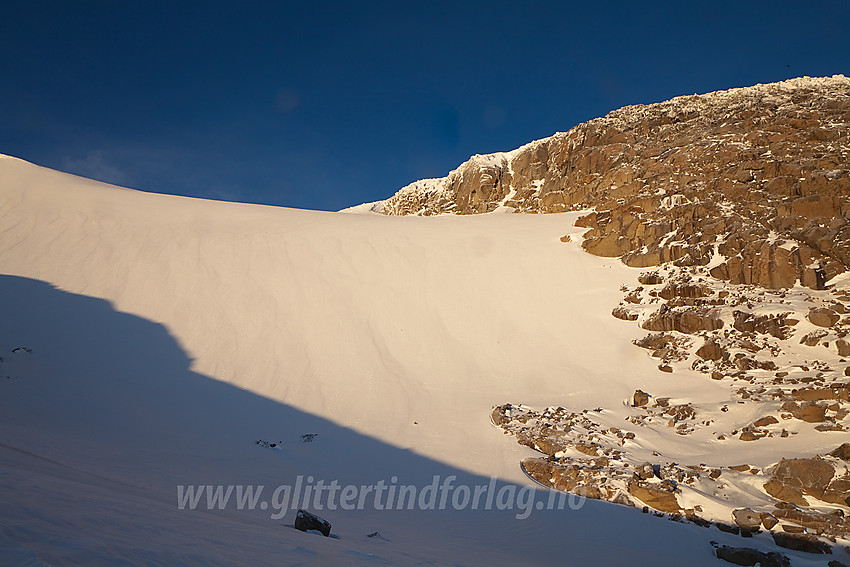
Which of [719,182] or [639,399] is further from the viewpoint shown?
[719,182]

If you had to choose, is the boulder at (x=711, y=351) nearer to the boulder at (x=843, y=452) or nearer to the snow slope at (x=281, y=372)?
the snow slope at (x=281, y=372)

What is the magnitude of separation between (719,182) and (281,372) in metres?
20.2

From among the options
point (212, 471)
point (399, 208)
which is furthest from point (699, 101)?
point (212, 471)

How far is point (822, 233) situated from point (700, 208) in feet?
14.3

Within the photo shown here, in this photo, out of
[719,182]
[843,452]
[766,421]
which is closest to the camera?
[843,452]

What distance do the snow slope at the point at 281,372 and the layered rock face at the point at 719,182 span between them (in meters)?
3.02

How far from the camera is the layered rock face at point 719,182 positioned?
14.9m

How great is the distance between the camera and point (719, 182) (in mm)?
19234

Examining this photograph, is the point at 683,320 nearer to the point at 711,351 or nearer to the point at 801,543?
the point at 711,351

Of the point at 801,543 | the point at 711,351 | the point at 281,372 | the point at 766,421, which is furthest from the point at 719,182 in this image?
the point at 281,372

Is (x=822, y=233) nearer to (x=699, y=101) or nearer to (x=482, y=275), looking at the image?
(x=482, y=275)

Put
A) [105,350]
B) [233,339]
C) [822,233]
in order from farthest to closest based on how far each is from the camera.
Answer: [822,233] → [233,339] → [105,350]

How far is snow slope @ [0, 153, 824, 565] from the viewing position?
4.40 metres

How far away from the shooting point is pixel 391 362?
546 inches
